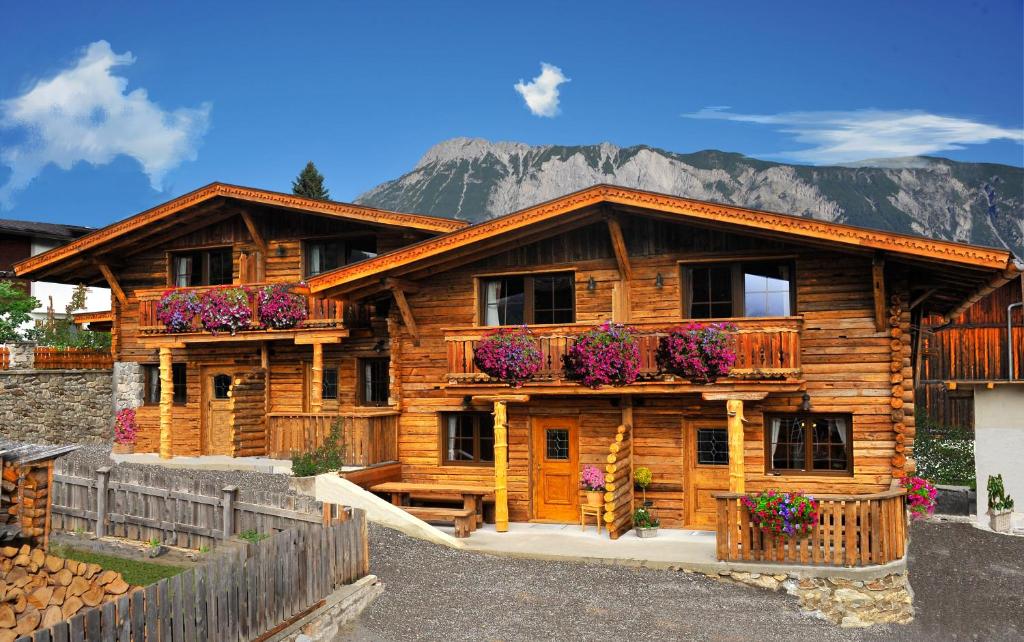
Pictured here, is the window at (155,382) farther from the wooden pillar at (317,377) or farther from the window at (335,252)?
the wooden pillar at (317,377)

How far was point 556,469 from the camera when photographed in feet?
61.3

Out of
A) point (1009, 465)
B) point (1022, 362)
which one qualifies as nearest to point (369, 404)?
point (1009, 465)

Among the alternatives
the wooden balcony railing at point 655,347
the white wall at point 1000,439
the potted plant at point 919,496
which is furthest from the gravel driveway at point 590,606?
the white wall at point 1000,439

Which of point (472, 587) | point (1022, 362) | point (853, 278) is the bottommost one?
point (472, 587)

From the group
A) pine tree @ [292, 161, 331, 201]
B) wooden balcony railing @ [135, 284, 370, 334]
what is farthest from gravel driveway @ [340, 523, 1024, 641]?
pine tree @ [292, 161, 331, 201]

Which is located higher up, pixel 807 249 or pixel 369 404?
pixel 807 249

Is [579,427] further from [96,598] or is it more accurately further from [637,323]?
[96,598]

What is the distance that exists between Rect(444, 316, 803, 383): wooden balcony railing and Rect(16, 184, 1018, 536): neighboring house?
3cm

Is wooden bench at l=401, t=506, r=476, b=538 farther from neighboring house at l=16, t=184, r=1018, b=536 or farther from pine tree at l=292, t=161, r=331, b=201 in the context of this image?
pine tree at l=292, t=161, r=331, b=201

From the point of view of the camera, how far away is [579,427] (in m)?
18.5

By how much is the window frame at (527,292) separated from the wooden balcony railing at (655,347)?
961mm

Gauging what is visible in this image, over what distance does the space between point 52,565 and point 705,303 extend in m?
12.1

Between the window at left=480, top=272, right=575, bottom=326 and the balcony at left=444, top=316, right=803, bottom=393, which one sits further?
the window at left=480, top=272, right=575, bottom=326

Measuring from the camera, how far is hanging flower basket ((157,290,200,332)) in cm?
2275
